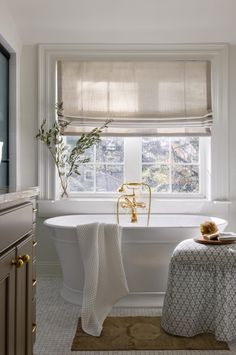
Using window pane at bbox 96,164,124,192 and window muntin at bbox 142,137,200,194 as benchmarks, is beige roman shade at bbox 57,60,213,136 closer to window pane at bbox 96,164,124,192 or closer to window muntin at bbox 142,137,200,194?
window muntin at bbox 142,137,200,194

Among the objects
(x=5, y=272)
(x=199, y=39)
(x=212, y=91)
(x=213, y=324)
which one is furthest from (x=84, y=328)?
(x=199, y=39)

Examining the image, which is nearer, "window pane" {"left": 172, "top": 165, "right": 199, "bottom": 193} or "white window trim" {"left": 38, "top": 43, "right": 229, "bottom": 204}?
"white window trim" {"left": 38, "top": 43, "right": 229, "bottom": 204}

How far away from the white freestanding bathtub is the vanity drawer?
1150 millimetres

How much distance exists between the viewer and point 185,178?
143 inches

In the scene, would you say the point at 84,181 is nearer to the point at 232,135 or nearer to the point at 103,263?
the point at 103,263

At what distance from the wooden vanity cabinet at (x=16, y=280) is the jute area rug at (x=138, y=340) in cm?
67

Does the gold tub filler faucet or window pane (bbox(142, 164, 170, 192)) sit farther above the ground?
window pane (bbox(142, 164, 170, 192))

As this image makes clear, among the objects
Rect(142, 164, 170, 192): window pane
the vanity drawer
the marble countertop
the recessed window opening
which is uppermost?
the recessed window opening

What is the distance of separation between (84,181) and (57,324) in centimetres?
161

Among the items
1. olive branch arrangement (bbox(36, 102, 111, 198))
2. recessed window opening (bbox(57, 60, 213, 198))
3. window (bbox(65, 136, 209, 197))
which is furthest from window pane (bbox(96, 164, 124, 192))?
recessed window opening (bbox(57, 60, 213, 198))

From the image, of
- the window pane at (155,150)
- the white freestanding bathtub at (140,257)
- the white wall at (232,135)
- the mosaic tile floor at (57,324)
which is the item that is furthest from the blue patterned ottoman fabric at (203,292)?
the window pane at (155,150)

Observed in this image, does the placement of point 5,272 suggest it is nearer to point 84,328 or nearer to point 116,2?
point 84,328

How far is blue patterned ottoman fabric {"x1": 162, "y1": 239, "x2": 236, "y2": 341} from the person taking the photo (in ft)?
6.75

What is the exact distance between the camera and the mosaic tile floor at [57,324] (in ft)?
6.49
